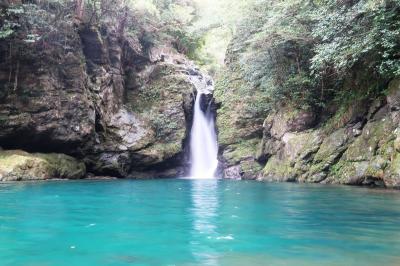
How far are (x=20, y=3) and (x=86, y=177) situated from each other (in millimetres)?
8854

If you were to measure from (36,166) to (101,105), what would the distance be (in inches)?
233

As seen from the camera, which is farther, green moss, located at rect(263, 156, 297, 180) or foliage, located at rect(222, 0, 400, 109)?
green moss, located at rect(263, 156, 297, 180)

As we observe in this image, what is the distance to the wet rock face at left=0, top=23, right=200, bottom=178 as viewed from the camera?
20.6m

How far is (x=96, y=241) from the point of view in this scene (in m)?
5.49

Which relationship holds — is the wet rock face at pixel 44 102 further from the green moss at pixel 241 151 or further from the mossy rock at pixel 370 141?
the mossy rock at pixel 370 141

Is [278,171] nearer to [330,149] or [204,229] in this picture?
[330,149]

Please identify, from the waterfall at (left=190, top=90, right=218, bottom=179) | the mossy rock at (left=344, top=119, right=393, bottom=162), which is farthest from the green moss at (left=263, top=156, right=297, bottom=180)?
the waterfall at (left=190, top=90, right=218, bottom=179)

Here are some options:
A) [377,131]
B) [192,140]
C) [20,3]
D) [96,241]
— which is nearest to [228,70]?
[192,140]

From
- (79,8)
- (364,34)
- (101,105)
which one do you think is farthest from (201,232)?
(79,8)

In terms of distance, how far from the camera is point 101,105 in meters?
23.6

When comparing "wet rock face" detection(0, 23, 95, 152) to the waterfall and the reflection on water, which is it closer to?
the waterfall

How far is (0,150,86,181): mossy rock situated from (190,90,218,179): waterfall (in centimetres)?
717

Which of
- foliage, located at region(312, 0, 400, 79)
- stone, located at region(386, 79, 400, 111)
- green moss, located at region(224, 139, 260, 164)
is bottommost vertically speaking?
green moss, located at region(224, 139, 260, 164)

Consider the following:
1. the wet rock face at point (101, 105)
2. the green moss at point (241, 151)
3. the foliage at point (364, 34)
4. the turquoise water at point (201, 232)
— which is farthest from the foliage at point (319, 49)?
the turquoise water at point (201, 232)
